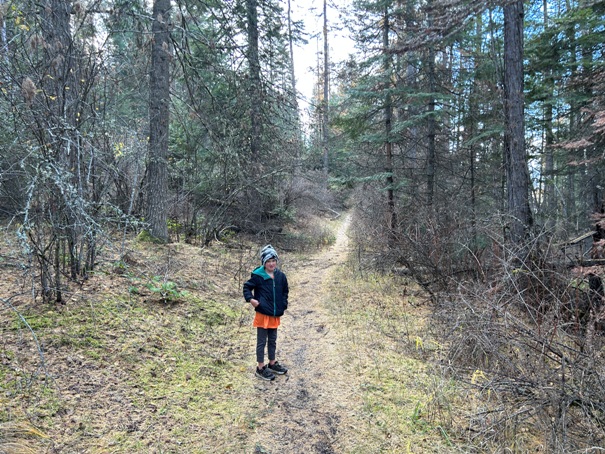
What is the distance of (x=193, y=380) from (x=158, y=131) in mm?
7022

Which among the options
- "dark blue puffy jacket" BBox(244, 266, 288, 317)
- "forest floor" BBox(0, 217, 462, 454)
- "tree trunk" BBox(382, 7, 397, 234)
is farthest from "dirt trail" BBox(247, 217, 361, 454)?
"tree trunk" BBox(382, 7, 397, 234)

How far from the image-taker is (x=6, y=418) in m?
2.89

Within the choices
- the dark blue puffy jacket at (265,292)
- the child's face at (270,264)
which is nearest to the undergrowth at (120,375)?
the dark blue puffy jacket at (265,292)

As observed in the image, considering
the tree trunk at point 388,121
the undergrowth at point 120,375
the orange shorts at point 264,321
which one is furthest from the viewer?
the tree trunk at point 388,121

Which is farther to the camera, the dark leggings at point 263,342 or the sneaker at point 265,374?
the dark leggings at point 263,342

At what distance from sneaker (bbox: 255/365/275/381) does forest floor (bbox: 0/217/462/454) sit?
76 millimetres

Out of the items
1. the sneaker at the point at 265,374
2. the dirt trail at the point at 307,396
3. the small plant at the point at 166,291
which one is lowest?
the dirt trail at the point at 307,396

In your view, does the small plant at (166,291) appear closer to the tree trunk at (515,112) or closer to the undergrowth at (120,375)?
the undergrowth at (120,375)

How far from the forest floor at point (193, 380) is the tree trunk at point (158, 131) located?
8.94ft

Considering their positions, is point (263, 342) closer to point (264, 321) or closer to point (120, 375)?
point (264, 321)

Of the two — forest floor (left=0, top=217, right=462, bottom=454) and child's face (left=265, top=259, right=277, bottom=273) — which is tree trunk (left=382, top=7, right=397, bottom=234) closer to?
forest floor (left=0, top=217, right=462, bottom=454)

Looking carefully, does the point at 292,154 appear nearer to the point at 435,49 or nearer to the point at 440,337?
the point at 435,49

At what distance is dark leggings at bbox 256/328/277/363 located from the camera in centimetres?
461

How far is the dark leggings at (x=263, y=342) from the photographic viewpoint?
4609 millimetres
